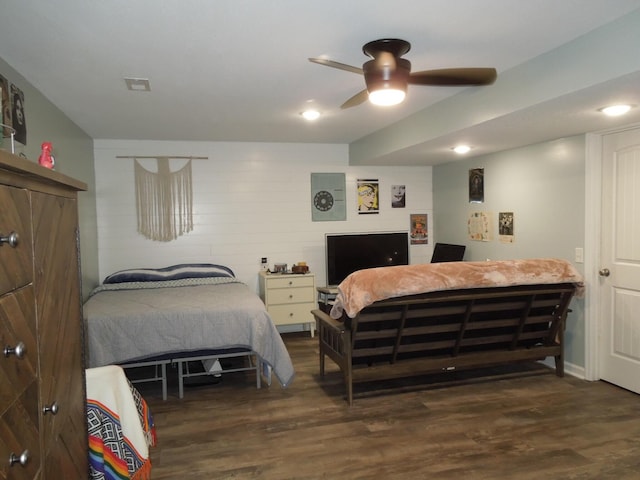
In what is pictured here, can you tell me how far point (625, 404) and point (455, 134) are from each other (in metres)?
2.40

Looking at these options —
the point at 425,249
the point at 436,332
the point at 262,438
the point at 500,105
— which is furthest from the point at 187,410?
the point at 425,249

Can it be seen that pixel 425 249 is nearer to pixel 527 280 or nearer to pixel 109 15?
pixel 527 280

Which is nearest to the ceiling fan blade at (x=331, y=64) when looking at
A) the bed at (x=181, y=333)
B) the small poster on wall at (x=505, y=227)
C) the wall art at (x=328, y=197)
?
the bed at (x=181, y=333)

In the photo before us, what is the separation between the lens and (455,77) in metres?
2.58

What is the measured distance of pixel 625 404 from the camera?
3.50 m

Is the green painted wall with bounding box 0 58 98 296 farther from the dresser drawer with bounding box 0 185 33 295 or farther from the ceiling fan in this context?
the ceiling fan

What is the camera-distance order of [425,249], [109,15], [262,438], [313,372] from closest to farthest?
[109,15], [262,438], [313,372], [425,249]

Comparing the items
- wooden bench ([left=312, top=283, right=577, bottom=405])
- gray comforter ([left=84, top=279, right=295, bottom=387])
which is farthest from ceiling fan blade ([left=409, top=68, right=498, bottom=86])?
gray comforter ([left=84, top=279, right=295, bottom=387])

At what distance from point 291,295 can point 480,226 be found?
90.3 inches

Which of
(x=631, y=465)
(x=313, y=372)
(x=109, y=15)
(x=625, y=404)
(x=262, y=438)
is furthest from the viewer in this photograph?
(x=313, y=372)

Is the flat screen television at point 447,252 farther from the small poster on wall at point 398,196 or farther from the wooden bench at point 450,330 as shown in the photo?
the wooden bench at point 450,330

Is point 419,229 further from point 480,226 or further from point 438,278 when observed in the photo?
point 438,278

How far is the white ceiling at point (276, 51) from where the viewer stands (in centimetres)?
224

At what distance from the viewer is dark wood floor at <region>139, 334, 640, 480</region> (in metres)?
2.70
